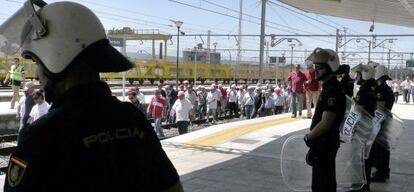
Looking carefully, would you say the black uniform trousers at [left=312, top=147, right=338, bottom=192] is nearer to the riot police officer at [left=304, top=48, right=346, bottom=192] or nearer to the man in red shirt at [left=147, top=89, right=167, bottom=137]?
the riot police officer at [left=304, top=48, right=346, bottom=192]

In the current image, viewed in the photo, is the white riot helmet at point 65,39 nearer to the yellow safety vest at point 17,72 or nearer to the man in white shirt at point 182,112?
the man in white shirt at point 182,112

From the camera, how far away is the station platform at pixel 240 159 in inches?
259

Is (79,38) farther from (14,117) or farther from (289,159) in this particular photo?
(14,117)

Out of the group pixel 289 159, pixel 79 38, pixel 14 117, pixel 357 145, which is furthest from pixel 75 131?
pixel 14 117

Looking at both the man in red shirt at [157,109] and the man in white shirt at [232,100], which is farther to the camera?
the man in white shirt at [232,100]

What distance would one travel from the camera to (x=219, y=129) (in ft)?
41.2

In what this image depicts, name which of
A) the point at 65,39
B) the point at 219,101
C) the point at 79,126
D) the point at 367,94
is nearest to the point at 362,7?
the point at 367,94

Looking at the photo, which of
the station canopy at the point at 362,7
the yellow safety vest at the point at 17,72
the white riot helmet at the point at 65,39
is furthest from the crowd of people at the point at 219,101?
the white riot helmet at the point at 65,39

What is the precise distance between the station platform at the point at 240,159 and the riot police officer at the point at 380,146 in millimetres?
158

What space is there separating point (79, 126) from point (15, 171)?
217mm

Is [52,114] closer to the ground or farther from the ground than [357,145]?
farther from the ground

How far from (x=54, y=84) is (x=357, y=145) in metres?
4.80

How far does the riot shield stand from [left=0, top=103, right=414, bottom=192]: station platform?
21cm

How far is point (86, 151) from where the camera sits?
1454 millimetres
